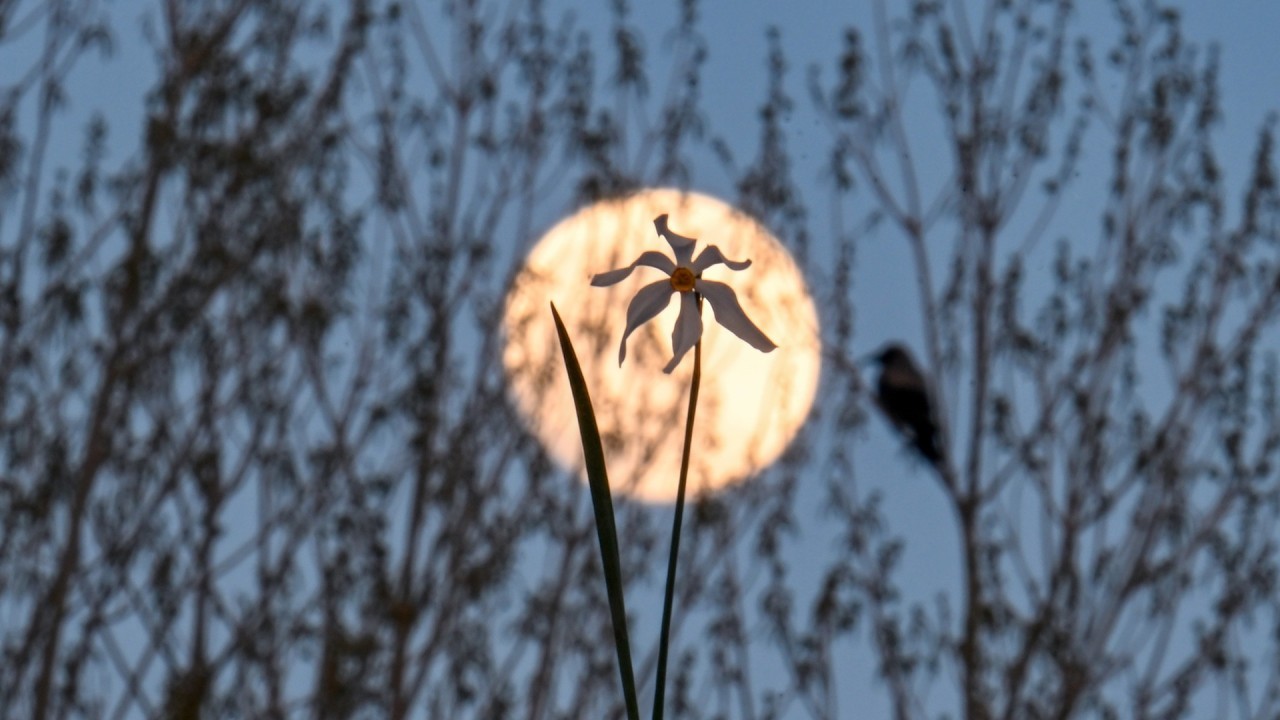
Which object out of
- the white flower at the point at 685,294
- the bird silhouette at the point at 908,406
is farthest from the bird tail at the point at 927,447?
the white flower at the point at 685,294

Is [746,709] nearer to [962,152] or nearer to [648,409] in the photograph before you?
[648,409]

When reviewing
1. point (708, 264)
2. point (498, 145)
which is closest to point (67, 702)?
point (498, 145)

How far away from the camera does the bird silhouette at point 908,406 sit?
25.5 ft

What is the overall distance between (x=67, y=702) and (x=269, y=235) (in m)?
1.73

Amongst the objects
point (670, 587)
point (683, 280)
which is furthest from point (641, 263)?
point (670, 587)

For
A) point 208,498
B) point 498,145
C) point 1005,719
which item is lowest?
point 1005,719

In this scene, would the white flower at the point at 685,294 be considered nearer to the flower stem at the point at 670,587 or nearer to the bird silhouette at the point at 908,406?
the flower stem at the point at 670,587

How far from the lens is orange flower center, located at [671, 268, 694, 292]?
50.6 inches

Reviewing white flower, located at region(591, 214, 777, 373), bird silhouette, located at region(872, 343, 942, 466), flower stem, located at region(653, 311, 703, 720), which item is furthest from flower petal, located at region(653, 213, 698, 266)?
bird silhouette, located at region(872, 343, 942, 466)

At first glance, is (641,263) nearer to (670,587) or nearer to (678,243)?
(678,243)

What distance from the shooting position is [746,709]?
281 inches

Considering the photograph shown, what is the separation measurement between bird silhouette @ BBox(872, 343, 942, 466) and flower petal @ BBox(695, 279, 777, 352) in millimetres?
6533

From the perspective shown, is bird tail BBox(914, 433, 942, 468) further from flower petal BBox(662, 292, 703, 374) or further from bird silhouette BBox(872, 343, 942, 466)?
flower petal BBox(662, 292, 703, 374)

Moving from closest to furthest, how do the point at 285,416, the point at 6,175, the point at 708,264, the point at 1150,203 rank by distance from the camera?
the point at 708,264, the point at 6,175, the point at 285,416, the point at 1150,203
